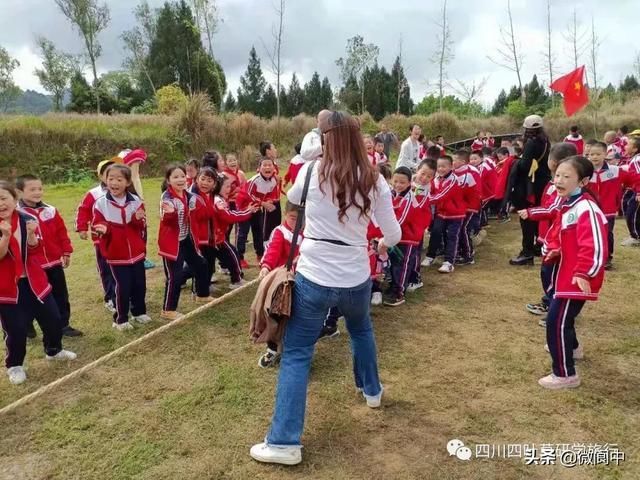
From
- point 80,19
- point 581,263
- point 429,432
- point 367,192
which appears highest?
point 80,19

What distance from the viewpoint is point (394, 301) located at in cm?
Result: 533

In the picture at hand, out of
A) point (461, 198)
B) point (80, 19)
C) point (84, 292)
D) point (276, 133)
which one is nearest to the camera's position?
point (84, 292)

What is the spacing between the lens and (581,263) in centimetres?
315

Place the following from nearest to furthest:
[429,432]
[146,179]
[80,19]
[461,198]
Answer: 1. [429,432]
2. [461,198]
3. [146,179]
4. [80,19]

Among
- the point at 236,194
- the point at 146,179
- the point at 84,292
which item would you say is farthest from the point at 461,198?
the point at 146,179

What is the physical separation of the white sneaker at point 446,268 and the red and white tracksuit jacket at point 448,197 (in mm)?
617

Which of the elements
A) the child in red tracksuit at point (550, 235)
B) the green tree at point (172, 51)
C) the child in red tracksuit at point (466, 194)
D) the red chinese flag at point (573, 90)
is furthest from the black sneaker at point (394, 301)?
the green tree at point (172, 51)

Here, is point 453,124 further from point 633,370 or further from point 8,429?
point 8,429

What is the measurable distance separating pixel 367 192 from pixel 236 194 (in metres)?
4.56

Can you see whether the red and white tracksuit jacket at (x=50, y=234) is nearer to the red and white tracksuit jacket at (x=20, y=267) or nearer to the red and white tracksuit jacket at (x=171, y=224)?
the red and white tracksuit jacket at (x=20, y=267)

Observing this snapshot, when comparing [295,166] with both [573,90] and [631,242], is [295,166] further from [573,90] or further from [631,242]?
[573,90]

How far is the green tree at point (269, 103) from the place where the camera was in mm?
41125

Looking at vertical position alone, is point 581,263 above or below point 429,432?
above

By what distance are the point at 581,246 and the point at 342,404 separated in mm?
1911
